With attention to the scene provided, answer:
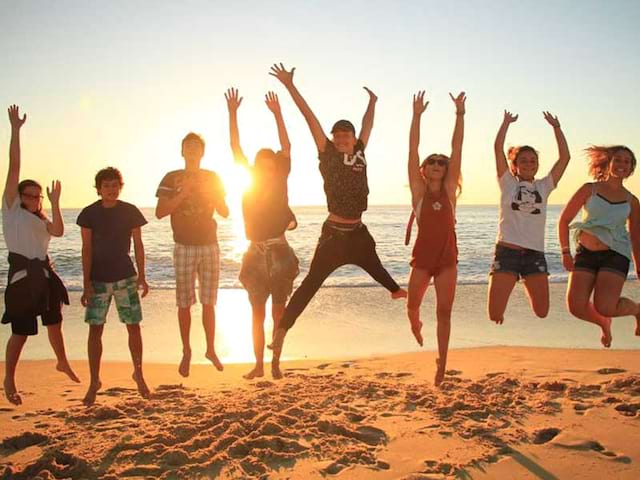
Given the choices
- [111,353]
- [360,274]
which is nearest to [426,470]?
[111,353]

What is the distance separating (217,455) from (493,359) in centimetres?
500

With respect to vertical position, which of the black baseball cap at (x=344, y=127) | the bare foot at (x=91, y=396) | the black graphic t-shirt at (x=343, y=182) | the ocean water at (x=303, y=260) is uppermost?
the black baseball cap at (x=344, y=127)

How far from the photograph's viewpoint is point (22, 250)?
20.0 ft

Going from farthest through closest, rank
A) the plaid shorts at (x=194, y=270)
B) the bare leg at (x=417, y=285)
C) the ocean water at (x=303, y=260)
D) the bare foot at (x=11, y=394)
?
1. the ocean water at (x=303, y=260)
2. the plaid shorts at (x=194, y=270)
3. the bare leg at (x=417, y=285)
4. the bare foot at (x=11, y=394)

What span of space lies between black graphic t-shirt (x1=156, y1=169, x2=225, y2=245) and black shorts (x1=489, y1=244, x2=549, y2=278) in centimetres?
319

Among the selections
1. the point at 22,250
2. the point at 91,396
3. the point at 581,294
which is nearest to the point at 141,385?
the point at 91,396

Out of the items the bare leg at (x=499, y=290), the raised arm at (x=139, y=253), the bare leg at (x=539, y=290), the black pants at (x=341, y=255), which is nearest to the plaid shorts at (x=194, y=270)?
the raised arm at (x=139, y=253)

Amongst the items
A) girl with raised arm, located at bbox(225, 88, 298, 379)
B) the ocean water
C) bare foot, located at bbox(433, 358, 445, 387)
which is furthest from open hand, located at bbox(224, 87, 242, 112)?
the ocean water

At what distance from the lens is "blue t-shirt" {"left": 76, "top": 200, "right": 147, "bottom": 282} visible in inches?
239

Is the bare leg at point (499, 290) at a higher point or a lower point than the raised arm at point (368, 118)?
lower

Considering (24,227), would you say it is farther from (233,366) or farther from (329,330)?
(329,330)

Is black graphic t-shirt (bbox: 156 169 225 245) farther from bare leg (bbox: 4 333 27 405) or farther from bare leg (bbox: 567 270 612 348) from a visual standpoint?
bare leg (bbox: 567 270 612 348)

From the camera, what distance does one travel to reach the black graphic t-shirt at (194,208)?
6.37 meters

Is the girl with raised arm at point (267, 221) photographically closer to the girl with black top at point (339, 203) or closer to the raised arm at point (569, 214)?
the girl with black top at point (339, 203)
